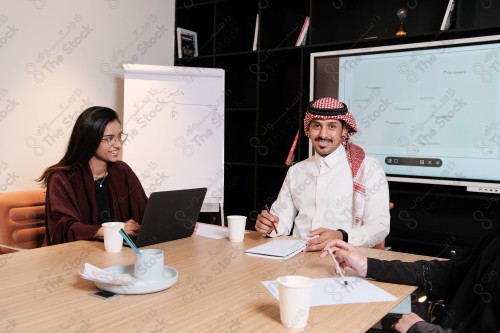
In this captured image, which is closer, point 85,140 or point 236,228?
point 236,228

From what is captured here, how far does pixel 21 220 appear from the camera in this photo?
2371 mm

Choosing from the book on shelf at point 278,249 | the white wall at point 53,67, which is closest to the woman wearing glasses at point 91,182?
the book on shelf at point 278,249

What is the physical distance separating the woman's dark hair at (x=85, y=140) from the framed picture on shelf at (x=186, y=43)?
1.98 metres

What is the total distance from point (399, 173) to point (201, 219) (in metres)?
1.83

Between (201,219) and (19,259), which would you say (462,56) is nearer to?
(201,219)

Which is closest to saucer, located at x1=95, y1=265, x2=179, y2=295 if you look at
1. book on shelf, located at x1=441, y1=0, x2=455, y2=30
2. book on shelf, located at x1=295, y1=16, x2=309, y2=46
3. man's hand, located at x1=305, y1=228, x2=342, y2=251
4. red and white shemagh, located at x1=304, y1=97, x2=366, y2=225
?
man's hand, located at x1=305, y1=228, x2=342, y2=251

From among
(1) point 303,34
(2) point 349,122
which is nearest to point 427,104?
(2) point 349,122

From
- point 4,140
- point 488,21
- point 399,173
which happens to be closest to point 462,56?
point 488,21

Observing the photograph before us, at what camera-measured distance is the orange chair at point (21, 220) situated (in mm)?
2299

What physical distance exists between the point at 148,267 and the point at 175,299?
135mm

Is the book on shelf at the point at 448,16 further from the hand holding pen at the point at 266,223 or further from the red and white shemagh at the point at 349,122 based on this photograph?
the hand holding pen at the point at 266,223

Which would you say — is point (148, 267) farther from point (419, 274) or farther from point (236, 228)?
point (419, 274)

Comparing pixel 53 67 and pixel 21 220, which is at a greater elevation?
pixel 53 67

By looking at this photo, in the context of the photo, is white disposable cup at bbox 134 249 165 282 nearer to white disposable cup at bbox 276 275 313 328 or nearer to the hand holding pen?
white disposable cup at bbox 276 275 313 328
